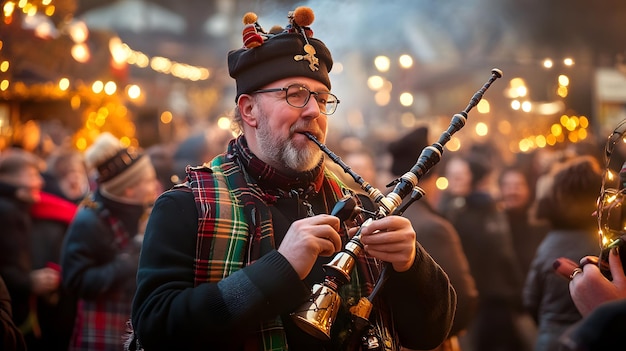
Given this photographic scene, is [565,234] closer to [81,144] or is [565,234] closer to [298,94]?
[298,94]

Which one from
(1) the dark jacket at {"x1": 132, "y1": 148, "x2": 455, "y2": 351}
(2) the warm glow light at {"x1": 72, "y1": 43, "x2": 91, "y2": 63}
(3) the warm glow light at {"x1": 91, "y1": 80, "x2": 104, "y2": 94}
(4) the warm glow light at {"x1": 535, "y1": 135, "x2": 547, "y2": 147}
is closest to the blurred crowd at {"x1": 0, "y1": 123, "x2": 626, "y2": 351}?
(1) the dark jacket at {"x1": 132, "y1": 148, "x2": 455, "y2": 351}

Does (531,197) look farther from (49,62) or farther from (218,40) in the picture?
(218,40)

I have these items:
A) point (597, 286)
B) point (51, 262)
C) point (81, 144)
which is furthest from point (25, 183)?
point (81, 144)

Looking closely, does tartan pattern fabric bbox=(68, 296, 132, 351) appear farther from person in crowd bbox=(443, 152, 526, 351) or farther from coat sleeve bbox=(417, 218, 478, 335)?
person in crowd bbox=(443, 152, 526, 351)

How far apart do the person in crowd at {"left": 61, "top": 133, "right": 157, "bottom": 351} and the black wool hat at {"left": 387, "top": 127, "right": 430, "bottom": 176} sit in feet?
5.93

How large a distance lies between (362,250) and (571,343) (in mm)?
1060

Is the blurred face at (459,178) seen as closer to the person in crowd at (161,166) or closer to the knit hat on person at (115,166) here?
the person in crowd at (161,166)

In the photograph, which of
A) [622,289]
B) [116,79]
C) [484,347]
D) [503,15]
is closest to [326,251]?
[622,289]

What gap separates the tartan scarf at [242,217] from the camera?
8.93 feet

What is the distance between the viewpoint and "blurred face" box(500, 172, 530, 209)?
7.42 meters

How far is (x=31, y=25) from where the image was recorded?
7.64m

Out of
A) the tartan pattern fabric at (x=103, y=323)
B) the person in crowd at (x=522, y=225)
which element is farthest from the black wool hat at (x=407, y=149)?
the tartan pattern fabric at (x=103, y=323)

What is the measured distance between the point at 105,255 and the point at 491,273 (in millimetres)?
3143

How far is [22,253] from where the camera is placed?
18.9ft
